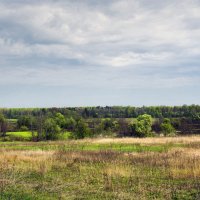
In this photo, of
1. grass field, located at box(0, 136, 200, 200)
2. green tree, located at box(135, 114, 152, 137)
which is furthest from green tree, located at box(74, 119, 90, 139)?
grass field, located at box(0, 136, 200, 200)

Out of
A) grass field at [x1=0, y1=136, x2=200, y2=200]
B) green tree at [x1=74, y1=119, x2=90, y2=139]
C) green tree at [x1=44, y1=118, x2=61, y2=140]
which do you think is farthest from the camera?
green tree at [x1=44, y1=118, x2=61, y2=140]

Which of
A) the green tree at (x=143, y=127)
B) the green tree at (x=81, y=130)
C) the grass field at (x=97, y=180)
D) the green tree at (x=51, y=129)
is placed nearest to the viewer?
the grass field at (x=97, y=180)

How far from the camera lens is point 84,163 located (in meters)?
20.4

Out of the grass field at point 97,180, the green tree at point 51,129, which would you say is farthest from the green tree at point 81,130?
the grass field at point 97,180

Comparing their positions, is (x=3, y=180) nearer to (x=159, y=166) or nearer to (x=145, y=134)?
(x=159, y=166)

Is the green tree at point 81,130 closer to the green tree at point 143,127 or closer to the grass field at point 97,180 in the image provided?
the green tree at point 143,127

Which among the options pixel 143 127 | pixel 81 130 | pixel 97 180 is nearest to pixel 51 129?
pixel 81 130

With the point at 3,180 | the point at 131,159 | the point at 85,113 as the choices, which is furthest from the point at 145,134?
the point at 85,113

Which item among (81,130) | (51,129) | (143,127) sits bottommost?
(51,129)

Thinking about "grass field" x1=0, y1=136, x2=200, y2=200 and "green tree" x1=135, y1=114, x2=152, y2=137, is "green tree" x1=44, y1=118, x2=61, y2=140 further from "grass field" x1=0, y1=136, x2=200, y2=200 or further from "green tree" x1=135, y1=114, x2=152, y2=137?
"grass field" x1=0, y1=136, x2=200, y2=200

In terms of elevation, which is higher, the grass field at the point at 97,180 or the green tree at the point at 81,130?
the grass field at the point at 97,180

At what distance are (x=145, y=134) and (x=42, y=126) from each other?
21.9 meters

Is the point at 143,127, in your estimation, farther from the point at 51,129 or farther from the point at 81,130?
the point at 51,129

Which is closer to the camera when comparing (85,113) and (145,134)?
(145,134)
